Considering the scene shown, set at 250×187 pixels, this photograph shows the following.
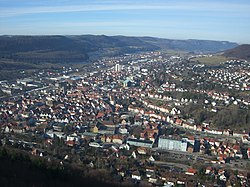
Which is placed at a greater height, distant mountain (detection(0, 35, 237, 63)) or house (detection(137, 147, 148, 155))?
distant mountain (detection(0, 35, 237, 63))

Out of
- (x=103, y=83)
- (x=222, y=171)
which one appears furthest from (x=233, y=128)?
(x=103, y=83)

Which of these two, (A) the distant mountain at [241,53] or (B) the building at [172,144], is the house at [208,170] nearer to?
(B) the building at [172,144]

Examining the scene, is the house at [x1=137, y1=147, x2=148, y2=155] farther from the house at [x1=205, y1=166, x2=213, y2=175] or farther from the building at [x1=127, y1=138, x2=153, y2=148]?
the house at [x1=205, y1=166, x2=213, y2=175]

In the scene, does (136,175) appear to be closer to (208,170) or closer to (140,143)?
(208,170)

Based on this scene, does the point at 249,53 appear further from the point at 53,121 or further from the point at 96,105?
the point at 53,121

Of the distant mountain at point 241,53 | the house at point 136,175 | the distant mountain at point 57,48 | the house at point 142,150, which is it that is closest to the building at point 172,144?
the house at point 142,150

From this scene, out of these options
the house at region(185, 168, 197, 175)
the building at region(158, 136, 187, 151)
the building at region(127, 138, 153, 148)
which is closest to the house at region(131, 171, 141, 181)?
the house at region(185, 168, 197, 175)

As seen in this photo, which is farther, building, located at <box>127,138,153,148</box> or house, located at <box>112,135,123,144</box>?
house, located at <box>112,135,123,144</box>
